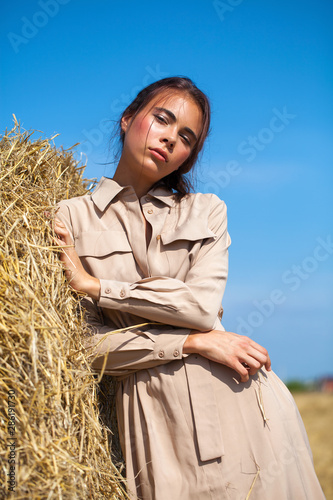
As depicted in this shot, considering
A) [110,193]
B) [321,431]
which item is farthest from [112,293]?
[321,431]

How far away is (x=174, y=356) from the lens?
2.01 metres

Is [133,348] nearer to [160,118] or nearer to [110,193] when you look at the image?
[110,193]

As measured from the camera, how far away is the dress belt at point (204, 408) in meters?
1.93

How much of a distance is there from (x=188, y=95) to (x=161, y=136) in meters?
0.30

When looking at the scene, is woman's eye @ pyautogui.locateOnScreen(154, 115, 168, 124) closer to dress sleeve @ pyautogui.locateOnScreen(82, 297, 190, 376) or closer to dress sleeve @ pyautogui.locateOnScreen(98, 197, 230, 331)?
dress sleeve @ pyautogui.locateOnScreen(98, 197, 230, 331)

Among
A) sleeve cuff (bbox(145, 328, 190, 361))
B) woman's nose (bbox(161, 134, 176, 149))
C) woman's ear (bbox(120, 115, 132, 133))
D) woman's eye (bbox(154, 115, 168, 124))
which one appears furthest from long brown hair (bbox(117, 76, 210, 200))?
sleeve cuff (bbox(145, 328, 190, 361))

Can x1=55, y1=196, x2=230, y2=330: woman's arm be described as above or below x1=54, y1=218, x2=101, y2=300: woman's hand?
below

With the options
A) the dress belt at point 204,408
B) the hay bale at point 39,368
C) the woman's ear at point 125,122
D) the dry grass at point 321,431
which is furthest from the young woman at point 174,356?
the dry grass at point 321,431

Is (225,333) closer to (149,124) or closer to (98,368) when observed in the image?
(98,368)

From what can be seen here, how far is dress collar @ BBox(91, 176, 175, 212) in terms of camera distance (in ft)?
7.75

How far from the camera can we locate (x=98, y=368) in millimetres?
2102

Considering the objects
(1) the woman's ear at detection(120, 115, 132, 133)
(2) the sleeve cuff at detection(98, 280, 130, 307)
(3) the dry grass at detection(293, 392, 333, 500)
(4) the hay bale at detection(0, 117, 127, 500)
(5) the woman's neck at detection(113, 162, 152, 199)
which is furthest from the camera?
(3) the dry grass at detection(293, 392, 333, 500)

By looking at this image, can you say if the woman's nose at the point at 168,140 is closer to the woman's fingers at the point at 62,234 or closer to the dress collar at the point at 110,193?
the dress collar at the point at 110,193

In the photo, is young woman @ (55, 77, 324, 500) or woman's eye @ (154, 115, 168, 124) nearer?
young woman @ (55, 77, 324, 500)
